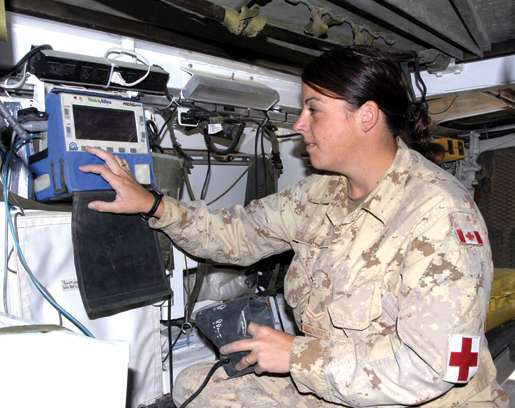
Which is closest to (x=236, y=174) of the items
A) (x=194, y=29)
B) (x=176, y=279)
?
(x=176, y=279)

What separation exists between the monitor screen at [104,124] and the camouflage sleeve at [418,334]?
0.81 m

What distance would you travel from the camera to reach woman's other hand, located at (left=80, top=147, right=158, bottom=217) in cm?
136

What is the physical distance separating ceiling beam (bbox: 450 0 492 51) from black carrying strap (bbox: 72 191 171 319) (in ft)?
4.22

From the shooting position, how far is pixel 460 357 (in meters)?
1.16

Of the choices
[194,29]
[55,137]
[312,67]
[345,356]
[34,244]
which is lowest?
[345,356]

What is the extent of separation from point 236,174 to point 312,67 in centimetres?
94

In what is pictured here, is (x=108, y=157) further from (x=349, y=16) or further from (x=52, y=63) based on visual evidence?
(x=349, y=16)

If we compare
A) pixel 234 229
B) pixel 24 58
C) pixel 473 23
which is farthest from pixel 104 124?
pixel 473 23

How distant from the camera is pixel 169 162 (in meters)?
1.69

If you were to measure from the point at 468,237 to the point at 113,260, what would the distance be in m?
1.01

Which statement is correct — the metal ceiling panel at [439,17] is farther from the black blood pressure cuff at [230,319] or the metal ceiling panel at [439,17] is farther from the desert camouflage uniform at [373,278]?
the black blood pressure cuff at [230,319]

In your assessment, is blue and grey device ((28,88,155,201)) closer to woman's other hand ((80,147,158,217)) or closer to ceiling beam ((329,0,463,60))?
woman's other hand ((80,147,158,217))

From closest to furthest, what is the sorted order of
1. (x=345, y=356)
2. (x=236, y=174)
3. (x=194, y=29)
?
(x=345, y=356)
(x=194, y=29)
(x=236, y=174)

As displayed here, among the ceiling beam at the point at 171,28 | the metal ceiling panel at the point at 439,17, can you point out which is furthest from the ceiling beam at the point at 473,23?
the ceiling beam at the point at 171,28
